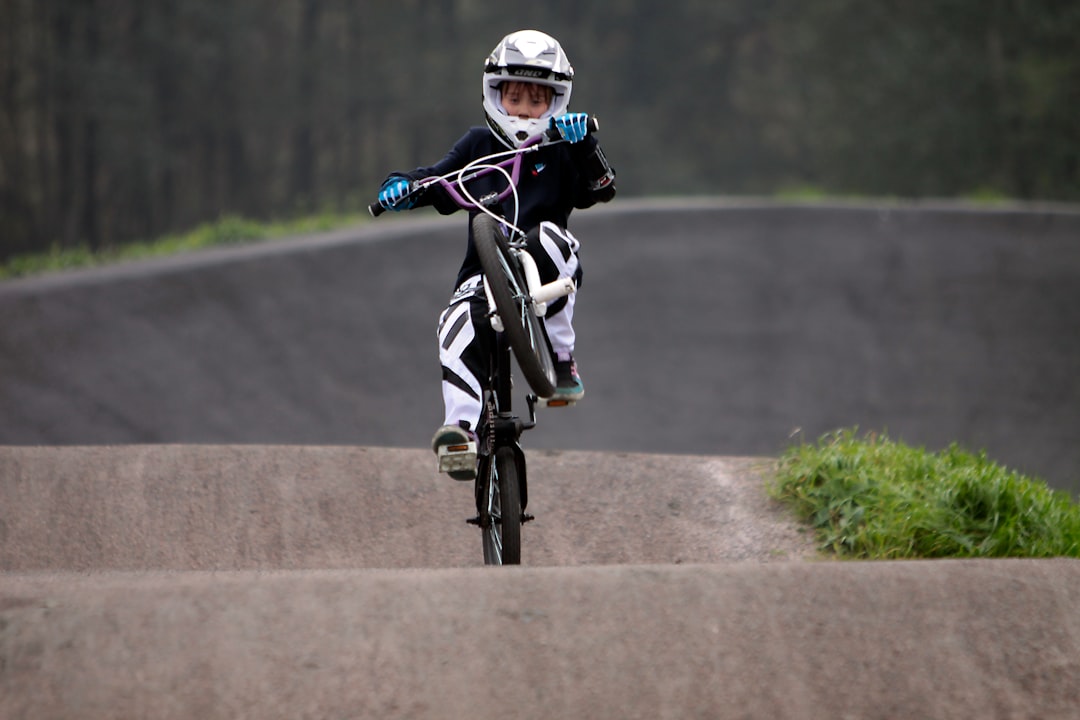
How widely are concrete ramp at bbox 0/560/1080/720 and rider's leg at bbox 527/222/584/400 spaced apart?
1.26 m

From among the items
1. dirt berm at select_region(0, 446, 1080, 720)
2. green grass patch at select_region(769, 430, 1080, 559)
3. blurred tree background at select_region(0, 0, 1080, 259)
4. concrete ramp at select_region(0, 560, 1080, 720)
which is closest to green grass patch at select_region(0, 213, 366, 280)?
green grass patch at select_region(769, 430, 1080, 559)

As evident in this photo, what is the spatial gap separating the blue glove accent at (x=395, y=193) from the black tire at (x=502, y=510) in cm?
111

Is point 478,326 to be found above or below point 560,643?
above

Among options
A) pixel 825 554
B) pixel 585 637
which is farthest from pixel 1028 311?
pixel 585 637

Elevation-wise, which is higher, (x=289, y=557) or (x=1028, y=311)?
(x=1028, y=311)

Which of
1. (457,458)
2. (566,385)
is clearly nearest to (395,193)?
(566,385)

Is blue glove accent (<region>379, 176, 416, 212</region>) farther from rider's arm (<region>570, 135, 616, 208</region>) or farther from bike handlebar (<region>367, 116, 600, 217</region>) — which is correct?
rider's arm (<region>570, 135, 616, 208</region>)

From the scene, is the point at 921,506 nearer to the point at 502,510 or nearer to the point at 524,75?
the point at 502,510

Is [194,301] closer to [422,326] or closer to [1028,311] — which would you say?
[422,326]

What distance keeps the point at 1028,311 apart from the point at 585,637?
39.5 ft

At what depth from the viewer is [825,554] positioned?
597cm

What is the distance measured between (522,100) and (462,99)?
111ft

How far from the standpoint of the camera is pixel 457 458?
4855mm

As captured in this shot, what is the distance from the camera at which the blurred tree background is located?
29.7m
